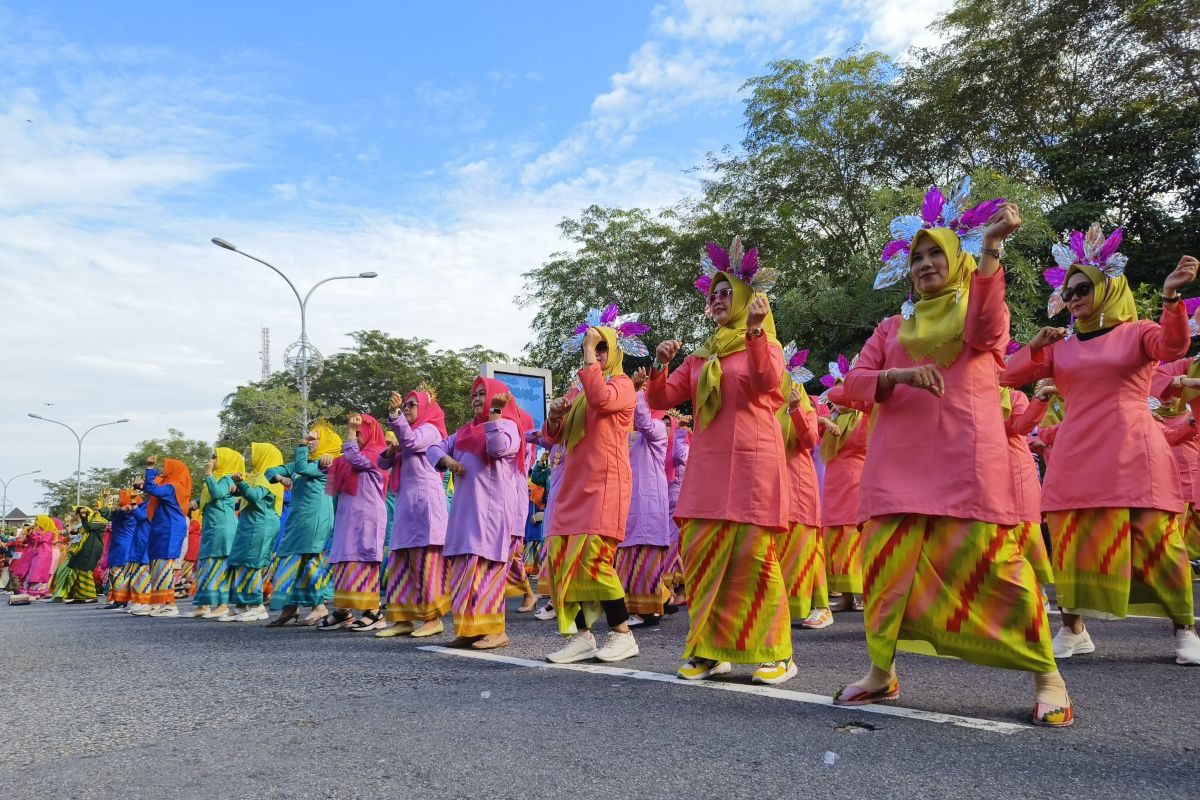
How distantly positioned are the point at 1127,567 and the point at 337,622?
20.0 ft

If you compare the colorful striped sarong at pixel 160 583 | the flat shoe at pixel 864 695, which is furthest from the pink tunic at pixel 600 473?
the colorful striped sarong at pixel 160 583

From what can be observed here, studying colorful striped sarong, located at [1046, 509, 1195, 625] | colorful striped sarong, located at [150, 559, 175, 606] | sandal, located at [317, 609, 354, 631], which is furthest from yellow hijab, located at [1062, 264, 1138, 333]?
colorful striped sarong, located at [150, 559, 175, 606]

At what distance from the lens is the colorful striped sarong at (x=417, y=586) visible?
7.10m

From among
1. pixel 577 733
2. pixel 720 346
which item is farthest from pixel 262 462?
pixel 577 733

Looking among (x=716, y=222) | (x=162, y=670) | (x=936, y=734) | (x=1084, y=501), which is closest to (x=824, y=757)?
(x=936, y=734)

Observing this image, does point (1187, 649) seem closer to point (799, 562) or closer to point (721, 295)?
point (799, 562)

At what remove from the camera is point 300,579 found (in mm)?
8352

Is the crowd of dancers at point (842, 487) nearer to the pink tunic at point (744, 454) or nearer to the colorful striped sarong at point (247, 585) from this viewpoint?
the pink tunic at point (744, 454)

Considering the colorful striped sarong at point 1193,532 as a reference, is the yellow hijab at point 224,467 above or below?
above

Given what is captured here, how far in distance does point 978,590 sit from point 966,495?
0.36 m

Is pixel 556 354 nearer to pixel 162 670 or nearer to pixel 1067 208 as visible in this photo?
pixel 1067 208

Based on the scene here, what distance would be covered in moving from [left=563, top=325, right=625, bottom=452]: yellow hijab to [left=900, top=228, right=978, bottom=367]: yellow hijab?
2.11 meters

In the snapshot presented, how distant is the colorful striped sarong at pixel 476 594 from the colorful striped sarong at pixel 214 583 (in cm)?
519

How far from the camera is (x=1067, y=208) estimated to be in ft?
56.7
